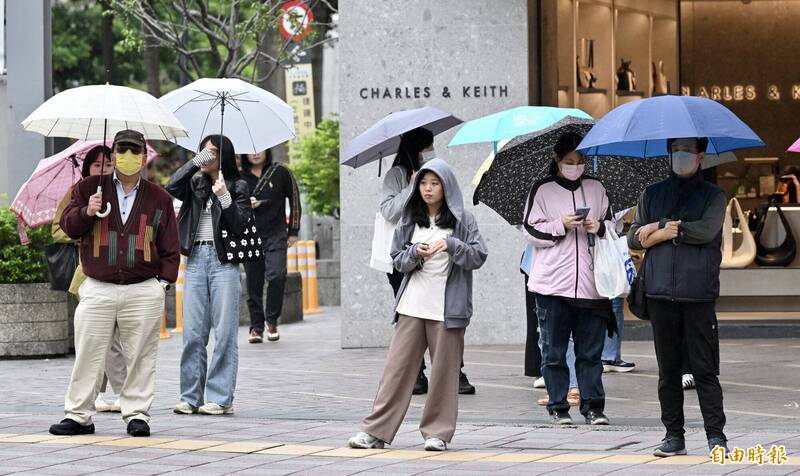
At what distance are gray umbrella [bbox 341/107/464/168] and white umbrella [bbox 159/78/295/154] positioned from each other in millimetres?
628

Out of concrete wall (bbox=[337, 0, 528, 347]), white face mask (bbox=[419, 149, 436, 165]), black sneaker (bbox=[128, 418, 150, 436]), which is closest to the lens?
black sneaker (bbox=[128, 418, 150, 436])

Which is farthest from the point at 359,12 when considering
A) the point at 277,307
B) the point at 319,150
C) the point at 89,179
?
the point at 319,150

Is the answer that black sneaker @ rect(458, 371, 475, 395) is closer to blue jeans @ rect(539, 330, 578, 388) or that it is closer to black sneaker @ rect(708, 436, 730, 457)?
blue jeans @ rect(539, 330, 578, 388)

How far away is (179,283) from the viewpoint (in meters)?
16.8

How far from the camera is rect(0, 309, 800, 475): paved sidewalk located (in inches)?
302

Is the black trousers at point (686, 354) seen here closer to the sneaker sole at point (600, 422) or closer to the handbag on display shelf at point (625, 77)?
the sneaker sole at point (600, 422)

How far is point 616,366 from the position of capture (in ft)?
38.9

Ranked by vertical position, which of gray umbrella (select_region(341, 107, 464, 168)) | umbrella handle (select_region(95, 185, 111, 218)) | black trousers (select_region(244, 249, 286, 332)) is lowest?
black trousers (select_region(244, 249, 286, 332))

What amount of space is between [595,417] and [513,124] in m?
2.30

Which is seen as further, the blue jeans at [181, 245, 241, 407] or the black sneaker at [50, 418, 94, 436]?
the blue jeans at [181, 245, 241, 407]

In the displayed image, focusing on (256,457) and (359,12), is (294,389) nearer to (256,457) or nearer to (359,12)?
(256,457)

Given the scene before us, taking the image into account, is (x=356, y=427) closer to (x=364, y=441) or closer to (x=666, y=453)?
(x=364, y=441)

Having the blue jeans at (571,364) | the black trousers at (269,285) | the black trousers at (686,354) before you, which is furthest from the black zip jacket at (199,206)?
the black trousers at (269,285)

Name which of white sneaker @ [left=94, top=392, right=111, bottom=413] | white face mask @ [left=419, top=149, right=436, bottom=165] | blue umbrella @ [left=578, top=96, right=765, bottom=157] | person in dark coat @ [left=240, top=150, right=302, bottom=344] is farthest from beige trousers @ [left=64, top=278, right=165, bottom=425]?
person in dark coat @ [left=240, top=150, right=302, bottom=344]
